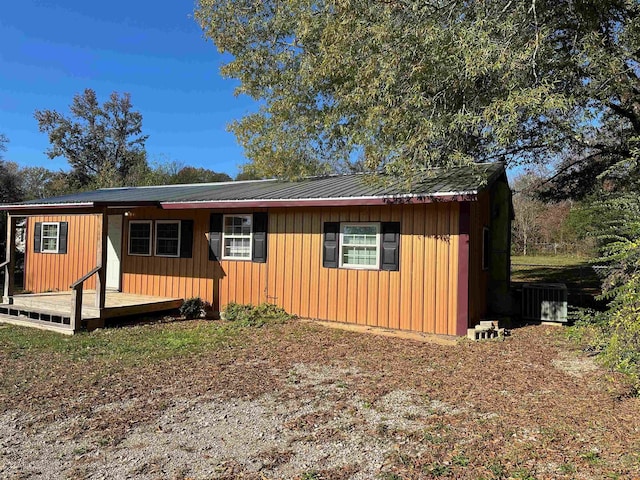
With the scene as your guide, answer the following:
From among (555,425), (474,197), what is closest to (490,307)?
(474,197)

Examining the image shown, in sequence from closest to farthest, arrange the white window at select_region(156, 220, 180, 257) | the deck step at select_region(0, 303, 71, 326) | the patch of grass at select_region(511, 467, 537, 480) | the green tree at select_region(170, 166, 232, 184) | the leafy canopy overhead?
1. the patch of grass at select_region(511, 467, 537, 480)
2. the leafy canopy overhead
3. the deck step at select_region(0, 303, 71, 326)
4. the white window at select_region(156, 220, 180, 257)
5. the green tree at select_region(170, 166, 232, 184)

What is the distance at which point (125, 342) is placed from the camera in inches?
293

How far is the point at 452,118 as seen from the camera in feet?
24.2

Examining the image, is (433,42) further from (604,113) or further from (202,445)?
(202,445)

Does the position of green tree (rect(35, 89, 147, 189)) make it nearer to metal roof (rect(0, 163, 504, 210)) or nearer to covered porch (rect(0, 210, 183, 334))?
covered porch (rect(0, 210, 183, 334))

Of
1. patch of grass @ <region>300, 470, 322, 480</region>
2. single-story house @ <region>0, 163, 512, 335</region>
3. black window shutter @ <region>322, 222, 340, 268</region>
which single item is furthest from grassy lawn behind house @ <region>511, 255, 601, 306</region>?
patch of grass @ <region>300, 470, 322, 480</region>

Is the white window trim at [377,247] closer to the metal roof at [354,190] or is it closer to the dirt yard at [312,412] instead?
the metal roof at [354,190]

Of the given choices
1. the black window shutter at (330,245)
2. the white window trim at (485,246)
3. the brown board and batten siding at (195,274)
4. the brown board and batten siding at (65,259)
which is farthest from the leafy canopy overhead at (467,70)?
the brown board and batten siding at (65,259)

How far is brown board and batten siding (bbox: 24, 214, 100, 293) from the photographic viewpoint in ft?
40.2

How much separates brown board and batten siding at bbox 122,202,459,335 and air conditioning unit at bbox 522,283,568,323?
266 cm

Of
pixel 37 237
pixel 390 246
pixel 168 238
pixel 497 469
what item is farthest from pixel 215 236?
pixel 497 469

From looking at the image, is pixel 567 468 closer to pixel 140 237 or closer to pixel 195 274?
pixel 195 274

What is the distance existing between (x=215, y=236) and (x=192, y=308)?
162 centimetres

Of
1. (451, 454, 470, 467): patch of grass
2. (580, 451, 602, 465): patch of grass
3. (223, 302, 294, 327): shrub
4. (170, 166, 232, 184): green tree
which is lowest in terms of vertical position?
(451, 454, 470, 467): patch of grass
